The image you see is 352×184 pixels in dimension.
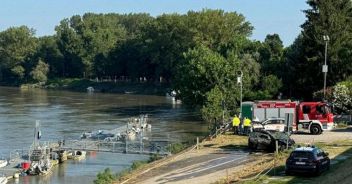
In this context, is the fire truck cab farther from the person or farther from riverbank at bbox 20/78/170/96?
riverbank at bbox 20/78/170/96

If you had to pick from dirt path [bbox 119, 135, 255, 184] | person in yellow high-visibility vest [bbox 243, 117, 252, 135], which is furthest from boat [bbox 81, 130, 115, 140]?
dirt path [bbox 119, 135, 255, 184]

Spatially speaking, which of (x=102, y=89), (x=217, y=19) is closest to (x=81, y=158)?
(x=217, y=19)

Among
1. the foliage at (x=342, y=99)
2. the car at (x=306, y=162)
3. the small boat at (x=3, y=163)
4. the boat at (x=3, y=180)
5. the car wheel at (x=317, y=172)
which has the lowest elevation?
the boat at (x=3, y=180)

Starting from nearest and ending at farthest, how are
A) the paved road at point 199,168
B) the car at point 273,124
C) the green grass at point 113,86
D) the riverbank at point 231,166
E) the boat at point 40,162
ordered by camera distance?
the riverbank at point 231,166 → the paved road at point 199,168 → the car at point 273,124 → the boat at point 40,162 → the green grass at point 113,86

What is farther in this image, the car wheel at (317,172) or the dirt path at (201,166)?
the dirt path at (201,166)

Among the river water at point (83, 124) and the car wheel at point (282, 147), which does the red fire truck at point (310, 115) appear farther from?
the river water at point (83, 124)

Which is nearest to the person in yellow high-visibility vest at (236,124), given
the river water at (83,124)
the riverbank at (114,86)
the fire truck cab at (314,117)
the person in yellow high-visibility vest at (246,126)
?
the person in yellow high-visibility vest at (246,126)

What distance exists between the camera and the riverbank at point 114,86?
Answer: 165 meters

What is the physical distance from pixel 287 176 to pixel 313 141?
43.2ft

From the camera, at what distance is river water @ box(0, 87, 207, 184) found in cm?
4959

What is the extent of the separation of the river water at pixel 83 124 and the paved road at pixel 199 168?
8.73 metres

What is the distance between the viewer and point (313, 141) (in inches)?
1718

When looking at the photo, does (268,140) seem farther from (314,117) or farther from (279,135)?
(314,117)

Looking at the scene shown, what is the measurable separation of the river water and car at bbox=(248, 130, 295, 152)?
11759 millimetres
